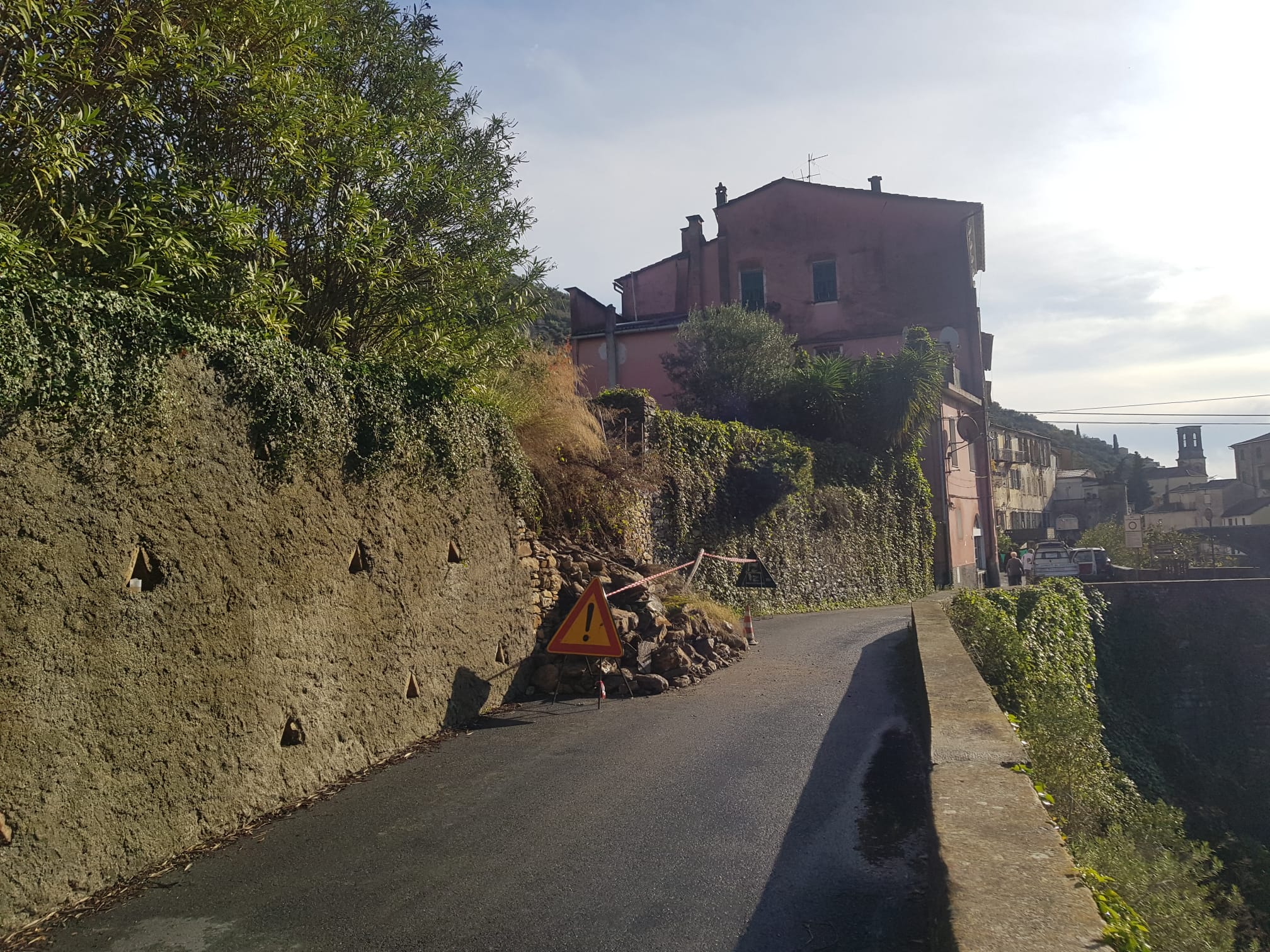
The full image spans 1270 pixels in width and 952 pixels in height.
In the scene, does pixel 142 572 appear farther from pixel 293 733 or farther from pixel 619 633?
pixel 619 633

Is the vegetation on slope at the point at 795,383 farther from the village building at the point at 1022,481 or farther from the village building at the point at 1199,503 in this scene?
the village building at the point at 1199,503

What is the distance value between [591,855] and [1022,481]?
63799mm

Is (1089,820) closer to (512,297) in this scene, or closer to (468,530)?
(468,530)

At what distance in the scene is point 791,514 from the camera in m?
22.0

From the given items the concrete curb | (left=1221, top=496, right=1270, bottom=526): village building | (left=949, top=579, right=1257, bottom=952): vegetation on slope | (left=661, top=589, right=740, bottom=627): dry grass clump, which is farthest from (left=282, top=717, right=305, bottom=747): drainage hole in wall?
(left=1221, top=496, right=1270, bottom=526): village building

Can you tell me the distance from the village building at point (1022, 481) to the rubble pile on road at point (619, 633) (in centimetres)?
3478

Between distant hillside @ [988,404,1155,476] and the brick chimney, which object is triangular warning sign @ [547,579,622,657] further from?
distant hillside @ [988,404,1155,476]

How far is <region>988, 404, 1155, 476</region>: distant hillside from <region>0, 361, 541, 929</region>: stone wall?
8631 cm

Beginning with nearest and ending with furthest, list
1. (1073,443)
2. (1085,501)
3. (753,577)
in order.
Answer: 1. (753,577)
2. (1085,501)
3. (1073,443)

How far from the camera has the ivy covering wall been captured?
18.0 meters

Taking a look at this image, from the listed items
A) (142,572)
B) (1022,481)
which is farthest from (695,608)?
(1022,481)

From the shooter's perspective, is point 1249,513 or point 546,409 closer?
point 546,409

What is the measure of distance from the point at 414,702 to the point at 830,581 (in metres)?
16.6

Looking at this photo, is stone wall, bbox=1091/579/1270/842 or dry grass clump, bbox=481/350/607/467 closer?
dry grass clump, bbox=481/350/607/467
